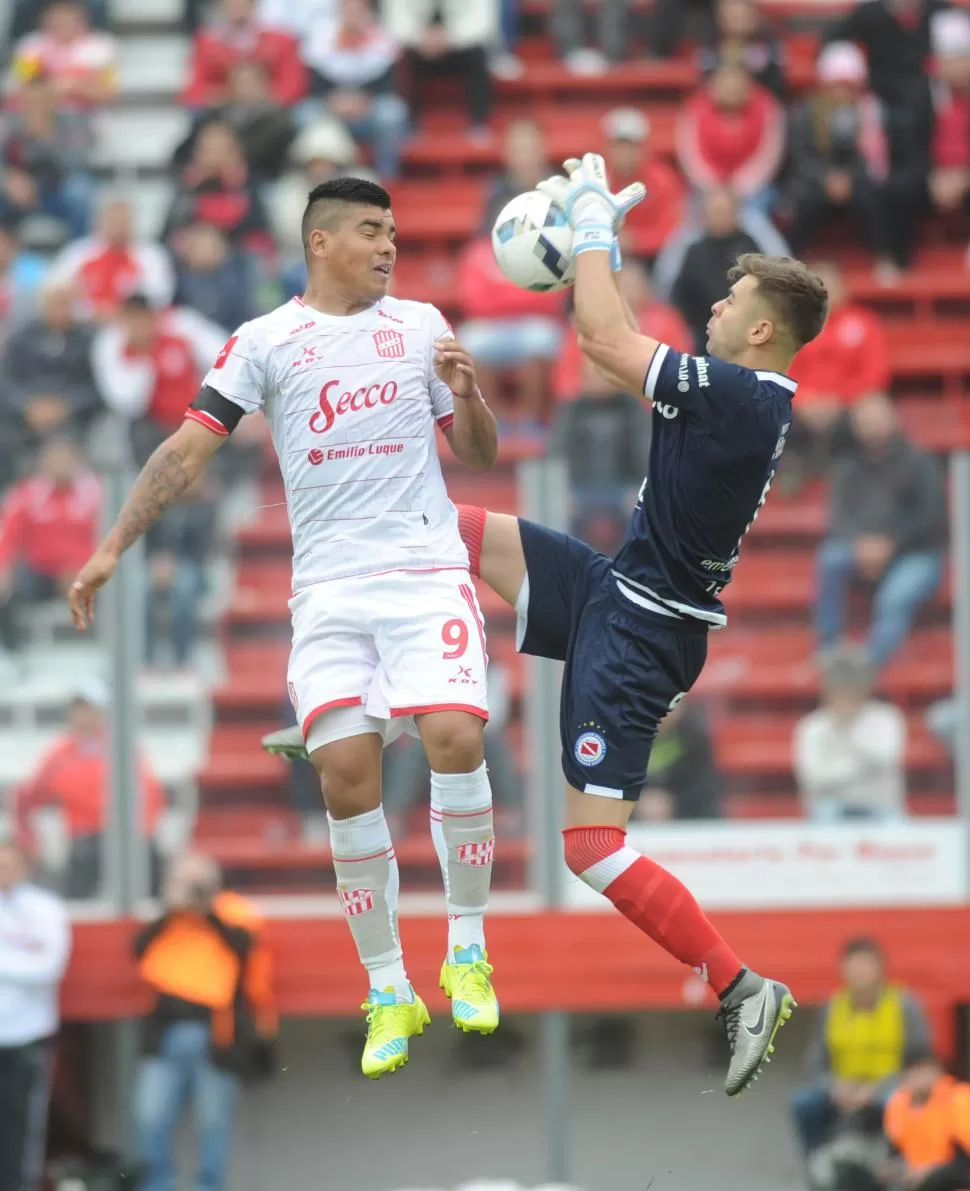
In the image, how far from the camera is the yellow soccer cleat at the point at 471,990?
6805mm

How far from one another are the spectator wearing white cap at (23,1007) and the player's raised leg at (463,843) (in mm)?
A: 5129

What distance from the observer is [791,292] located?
6.90 meters

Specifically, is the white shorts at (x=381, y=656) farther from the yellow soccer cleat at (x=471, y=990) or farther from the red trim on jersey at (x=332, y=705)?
the yellow soccer cleat at (x=471, y=990)

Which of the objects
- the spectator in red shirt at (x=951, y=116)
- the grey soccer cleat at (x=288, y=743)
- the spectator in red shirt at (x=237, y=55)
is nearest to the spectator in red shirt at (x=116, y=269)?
the spectator in red shirt at (x=237, y=55)

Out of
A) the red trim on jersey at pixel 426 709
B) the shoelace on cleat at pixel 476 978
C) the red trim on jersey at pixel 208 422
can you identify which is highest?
the red trim on jersey at pixel 208 422

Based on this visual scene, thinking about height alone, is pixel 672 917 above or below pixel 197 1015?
above

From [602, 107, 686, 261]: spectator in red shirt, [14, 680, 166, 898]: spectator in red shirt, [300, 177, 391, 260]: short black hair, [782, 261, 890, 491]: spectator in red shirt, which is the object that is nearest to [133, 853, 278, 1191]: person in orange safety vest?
[14, 680, 166, 898]: spectator in red shirt

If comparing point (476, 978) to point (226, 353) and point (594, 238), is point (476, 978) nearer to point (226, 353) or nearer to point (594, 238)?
point (226, 353)

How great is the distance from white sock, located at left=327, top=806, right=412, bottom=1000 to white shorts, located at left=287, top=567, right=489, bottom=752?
29 centimetres

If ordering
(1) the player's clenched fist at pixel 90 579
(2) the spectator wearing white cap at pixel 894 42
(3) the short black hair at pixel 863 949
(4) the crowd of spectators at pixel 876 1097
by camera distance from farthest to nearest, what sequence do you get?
(2) the spectator wearing white cap at pixel 894 42 → (3) the short black hair at pixel 863 949 → (4) the crowd of spectators at pixel 876 1097 → (1) the player's clenched fist at pixel 90 579

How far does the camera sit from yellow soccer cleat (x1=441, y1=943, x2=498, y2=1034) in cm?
680

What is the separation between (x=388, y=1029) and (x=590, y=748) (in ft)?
3.36

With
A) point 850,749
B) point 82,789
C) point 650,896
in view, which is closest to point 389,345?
point 650,896

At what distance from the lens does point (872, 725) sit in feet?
38.0
